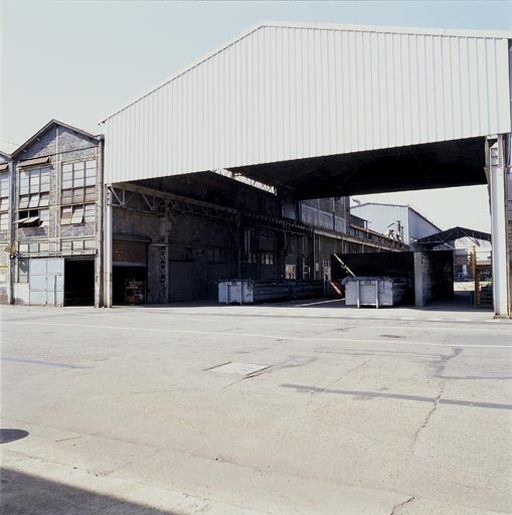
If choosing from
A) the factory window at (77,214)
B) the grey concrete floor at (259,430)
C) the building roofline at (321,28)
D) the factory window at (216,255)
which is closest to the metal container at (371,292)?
the building roofline at (321,28)

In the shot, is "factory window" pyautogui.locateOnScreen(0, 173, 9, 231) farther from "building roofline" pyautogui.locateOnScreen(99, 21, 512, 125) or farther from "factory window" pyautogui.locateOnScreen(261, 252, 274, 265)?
"factory window" pyautogui.locateOnScreen(261, 252, 274, 265)

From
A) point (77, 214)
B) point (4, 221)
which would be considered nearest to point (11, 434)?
point (77, 214)

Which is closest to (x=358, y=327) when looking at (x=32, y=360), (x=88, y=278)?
(x=32, y=360)

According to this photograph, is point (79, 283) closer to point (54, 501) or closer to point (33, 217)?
point (33, 217)

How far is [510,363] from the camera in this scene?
796 cm

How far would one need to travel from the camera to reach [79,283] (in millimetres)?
30391

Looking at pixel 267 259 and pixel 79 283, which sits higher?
pixel 267 259

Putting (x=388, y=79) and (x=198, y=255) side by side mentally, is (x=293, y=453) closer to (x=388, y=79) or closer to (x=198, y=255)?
(x=388, y=79)

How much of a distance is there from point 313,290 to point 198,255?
367 inches

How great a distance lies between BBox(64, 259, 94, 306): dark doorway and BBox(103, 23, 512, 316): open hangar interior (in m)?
2.57

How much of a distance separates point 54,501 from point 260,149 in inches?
714

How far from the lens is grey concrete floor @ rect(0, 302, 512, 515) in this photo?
11.3 feet

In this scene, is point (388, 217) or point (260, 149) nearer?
point (260, 149)

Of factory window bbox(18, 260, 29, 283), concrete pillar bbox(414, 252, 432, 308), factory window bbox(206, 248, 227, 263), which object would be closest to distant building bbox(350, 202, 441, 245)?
factory window bbox(206, 248, 227, 263)
